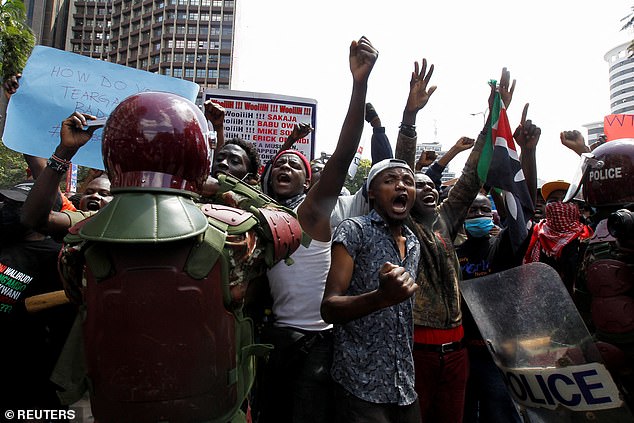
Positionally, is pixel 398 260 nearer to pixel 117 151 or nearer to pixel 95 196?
pixel 117 151

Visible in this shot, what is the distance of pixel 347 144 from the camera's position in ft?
7.33

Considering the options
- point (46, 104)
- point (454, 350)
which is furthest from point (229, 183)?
point (46, 104)

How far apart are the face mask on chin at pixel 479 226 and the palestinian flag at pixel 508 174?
1.55 feet

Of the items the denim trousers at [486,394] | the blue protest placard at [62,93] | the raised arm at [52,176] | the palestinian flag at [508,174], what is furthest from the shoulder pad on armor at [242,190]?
the denim trousers at [486,394]

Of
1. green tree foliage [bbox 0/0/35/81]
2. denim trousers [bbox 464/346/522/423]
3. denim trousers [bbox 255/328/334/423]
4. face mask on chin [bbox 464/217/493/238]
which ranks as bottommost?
denim trousers [bbox 464/346/522/423]

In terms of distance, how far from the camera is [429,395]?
8.64ft

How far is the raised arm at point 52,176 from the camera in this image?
2.12m

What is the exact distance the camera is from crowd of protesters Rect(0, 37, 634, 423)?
2039 millimetres

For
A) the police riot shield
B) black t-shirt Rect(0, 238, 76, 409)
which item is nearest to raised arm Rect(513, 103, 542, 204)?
the police riot shield

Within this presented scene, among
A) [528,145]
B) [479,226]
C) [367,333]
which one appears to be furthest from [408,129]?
[367,333]

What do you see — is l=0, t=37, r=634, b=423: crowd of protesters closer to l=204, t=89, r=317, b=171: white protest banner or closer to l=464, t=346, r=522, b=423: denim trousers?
l=464, t=346, r=522, b=423: denim trousers

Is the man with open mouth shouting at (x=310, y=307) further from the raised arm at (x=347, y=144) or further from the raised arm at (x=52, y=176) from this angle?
the raised arm at (x=52, y=176)

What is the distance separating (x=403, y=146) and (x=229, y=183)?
A: 1.75 meters

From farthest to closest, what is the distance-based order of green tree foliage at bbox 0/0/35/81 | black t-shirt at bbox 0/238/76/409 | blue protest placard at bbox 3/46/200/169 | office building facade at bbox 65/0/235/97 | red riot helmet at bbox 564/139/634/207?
office building facade at bbox 65/0/235/97
green tree foliage at bbox 0/0/35/81
blue protest placard at bbox 3/46/200/169
black t-shirt at bbox 0/238/76/409
red riot helmet at bbox 564/139/634/207
